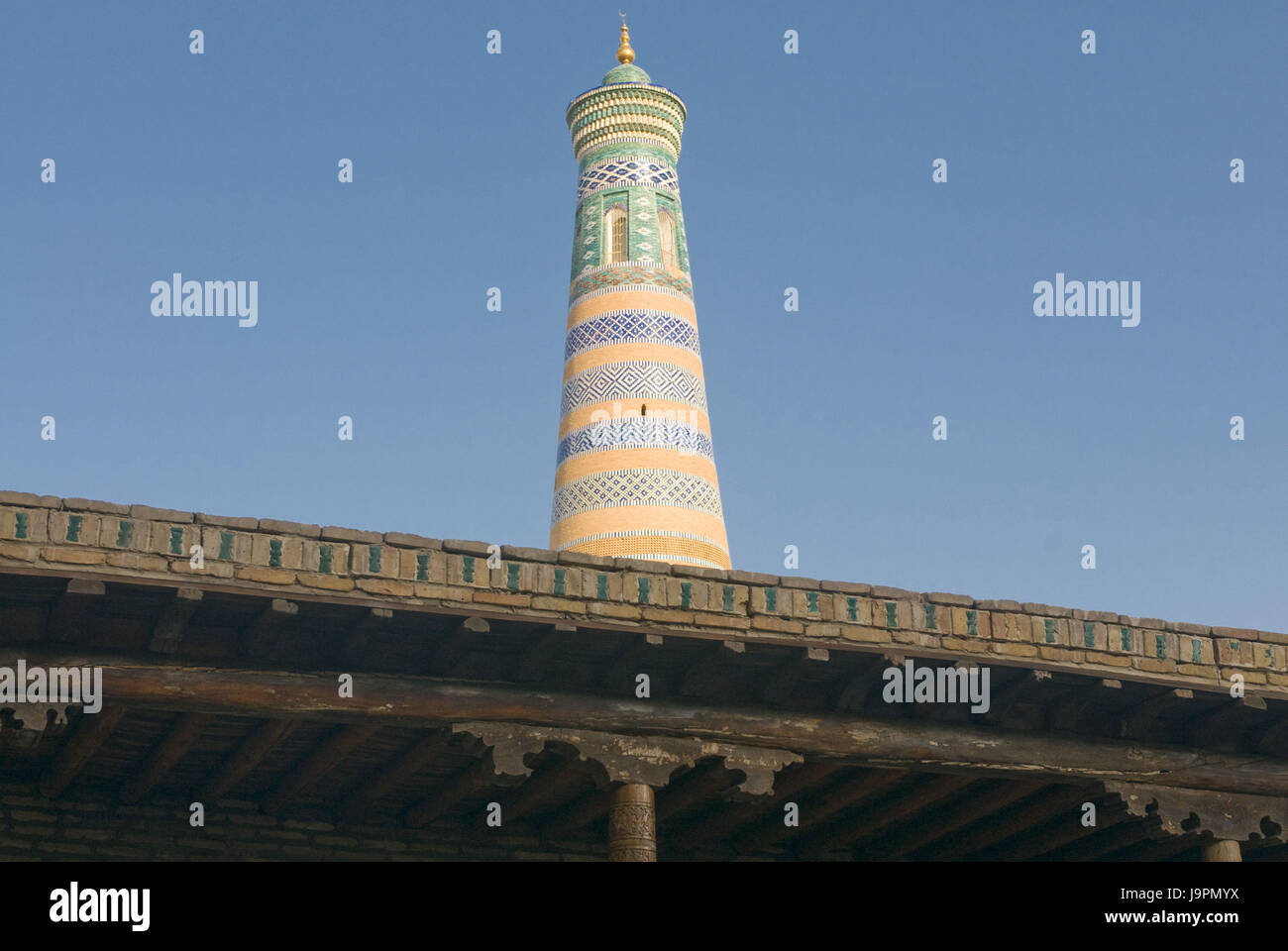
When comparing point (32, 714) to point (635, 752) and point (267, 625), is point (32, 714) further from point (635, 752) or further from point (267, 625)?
point (635, 752)

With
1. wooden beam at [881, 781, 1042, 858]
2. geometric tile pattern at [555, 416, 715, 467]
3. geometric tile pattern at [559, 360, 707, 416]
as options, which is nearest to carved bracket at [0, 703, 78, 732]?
wooden beam at [881, 781, 1042, 858]

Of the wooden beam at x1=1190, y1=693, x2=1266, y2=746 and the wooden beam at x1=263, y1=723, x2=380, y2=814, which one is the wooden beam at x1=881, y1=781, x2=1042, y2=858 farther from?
the wooden beam at x1=263, y1=723, x2=380, y2=814

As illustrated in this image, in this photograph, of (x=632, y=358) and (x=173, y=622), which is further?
(x=632, y=358)

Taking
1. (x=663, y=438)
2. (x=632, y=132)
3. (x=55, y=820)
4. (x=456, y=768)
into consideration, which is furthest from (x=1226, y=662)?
(x=632, y=132)

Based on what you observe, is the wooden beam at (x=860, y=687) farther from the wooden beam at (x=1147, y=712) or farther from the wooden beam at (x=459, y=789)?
the wooden beam at (x=459, y=789)

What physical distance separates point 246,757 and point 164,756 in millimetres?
512

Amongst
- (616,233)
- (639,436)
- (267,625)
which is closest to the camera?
(267,625)

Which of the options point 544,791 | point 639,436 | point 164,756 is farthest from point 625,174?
point 164,756

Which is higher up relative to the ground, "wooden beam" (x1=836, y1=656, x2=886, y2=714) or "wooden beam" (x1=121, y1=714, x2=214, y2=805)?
"wooden beam" (x1=836, y1=656, x2=886, y2=714)

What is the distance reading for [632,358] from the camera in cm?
2517

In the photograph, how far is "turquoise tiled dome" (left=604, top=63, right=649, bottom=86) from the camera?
27250 millimetres

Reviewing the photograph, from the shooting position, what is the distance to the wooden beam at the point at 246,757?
11.3 meters

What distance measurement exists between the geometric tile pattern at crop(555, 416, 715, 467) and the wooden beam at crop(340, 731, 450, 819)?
1199 centimetres

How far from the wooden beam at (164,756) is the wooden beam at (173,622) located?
32.8 inches
